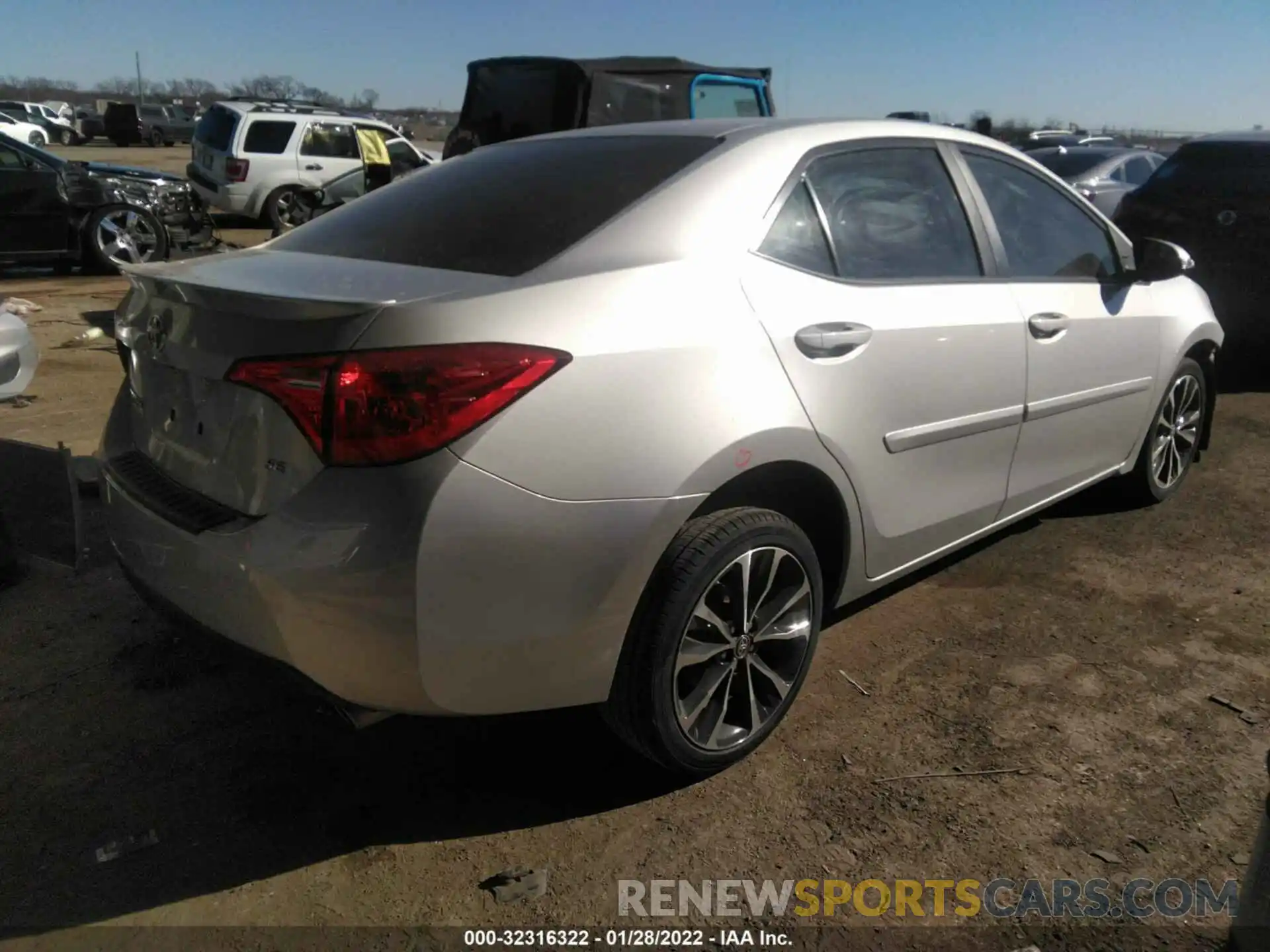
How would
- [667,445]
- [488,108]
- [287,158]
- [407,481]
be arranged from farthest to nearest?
[287,158] → [488,108] → [667,445] → [407,481]

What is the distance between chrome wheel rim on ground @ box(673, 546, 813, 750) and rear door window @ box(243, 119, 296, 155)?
554 inches

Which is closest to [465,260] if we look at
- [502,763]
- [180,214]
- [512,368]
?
[512,368]

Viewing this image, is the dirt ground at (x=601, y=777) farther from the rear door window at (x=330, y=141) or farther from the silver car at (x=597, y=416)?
the rear door window at (x=330, y=141)

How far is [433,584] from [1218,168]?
763 cm

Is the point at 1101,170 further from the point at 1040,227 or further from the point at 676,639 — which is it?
the point at 676,639

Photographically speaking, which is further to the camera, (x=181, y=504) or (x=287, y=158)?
(x=287, y=158)

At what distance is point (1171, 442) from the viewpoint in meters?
4.62

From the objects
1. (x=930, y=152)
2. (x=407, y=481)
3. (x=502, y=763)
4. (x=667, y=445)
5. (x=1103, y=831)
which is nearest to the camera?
(x=407, y=481)

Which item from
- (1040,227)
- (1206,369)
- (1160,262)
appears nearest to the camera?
(1040,227)

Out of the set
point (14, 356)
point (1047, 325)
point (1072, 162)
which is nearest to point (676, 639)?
point (1047, 325)

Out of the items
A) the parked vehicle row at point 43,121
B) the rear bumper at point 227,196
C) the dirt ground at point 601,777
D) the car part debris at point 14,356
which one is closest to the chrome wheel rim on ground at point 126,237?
the rear bumper at point 227,196

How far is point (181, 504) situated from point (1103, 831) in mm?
2292

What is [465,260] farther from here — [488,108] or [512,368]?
[488,108]

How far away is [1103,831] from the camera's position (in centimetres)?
243
